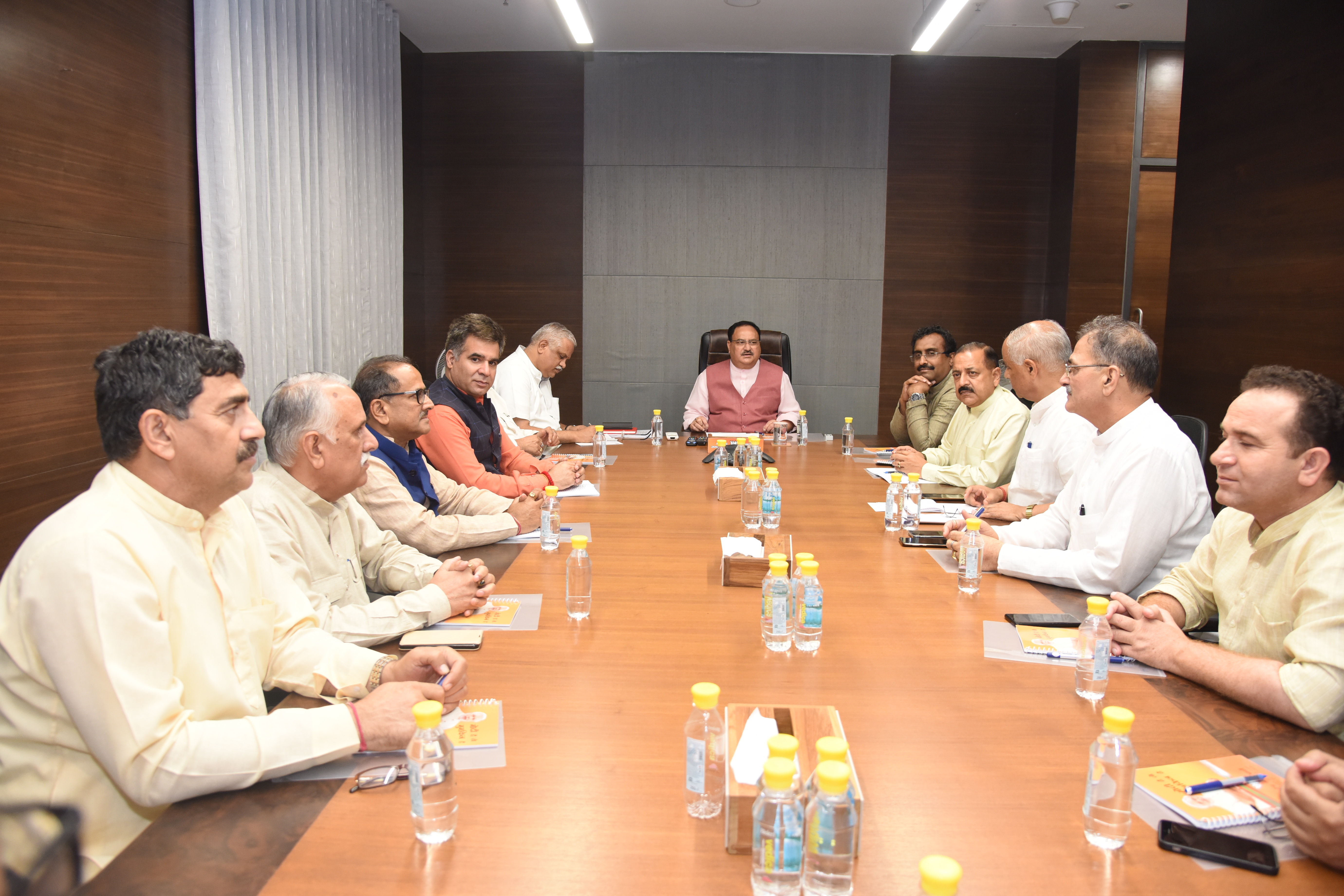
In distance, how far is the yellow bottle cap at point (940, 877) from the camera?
3.05 feet

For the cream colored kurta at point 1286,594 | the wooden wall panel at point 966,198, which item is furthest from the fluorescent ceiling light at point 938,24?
the cream colored kurta at point 1286,594

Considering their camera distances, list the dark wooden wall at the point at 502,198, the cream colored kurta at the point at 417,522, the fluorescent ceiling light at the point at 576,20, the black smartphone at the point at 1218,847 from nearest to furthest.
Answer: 1. the black smartphone at the point at 1218,847
2. the cream colored kurta at the point at 417,522
3. the fluorescent ceiling light at the point at 576,20
4. the dark wooden wall at the point at 502,198

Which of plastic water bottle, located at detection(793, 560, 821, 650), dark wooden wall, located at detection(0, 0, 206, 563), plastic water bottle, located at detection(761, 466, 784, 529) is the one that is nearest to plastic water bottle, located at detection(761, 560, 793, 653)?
plastic water bottle, located at detection(793, 560, 821, 650)

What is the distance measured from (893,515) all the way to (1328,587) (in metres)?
1.52

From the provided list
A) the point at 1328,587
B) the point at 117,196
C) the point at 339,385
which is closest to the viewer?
the point at 1328,587

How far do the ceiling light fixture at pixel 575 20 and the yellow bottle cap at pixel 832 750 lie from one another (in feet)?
13.7

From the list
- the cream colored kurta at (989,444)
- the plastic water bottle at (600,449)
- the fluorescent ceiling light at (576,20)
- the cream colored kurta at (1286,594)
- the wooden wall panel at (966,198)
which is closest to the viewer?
the cream colored kurta at (1286,594)

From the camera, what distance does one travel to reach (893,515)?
121 inches

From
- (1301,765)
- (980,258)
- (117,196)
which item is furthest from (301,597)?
(980,258)

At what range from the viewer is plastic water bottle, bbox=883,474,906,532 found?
3027 mm

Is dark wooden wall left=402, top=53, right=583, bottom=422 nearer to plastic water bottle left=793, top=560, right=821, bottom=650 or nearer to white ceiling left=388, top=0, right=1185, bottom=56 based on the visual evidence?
white ceiling left=388, top=0, right=1185, bottom=56

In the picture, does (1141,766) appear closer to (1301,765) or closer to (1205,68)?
(1301,765)

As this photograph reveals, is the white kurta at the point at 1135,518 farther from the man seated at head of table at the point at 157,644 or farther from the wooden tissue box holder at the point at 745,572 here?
the man seated at head of table at the point at 157,644

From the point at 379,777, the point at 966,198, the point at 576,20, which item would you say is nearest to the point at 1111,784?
the point at 379,777
